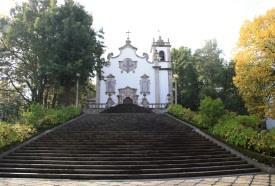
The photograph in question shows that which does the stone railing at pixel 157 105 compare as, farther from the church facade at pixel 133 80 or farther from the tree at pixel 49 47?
the tree at pixel 49 47

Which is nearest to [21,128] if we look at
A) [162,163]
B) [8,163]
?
[8,163]

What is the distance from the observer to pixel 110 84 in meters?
41.7

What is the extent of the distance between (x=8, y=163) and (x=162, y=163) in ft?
18.0

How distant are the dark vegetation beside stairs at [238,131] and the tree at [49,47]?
1058 centimetres

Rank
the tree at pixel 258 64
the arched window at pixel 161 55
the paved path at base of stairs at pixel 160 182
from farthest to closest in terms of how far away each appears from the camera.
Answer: the arched window at pixel 161 55
the tree at pixel 258 64
the paved path at base of stairs at pixel 160 182

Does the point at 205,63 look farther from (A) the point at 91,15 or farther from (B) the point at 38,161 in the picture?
(B) the point at 38,161

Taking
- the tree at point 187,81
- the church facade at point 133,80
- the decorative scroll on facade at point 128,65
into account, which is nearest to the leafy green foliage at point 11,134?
the church facade at point 133,80

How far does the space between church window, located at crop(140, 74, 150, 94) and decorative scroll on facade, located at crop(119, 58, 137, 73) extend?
5.09 feet

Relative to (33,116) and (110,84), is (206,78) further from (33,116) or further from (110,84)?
(33,116)

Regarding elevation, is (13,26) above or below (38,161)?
above

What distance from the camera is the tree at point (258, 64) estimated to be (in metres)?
22.7

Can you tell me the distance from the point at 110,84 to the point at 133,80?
2583 mm

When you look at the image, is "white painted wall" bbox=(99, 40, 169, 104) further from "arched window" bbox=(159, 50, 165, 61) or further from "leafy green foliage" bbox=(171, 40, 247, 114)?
"leafy green foliage" bbox=(171, 40, 247, 114)

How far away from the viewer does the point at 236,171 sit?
13.4 metres
